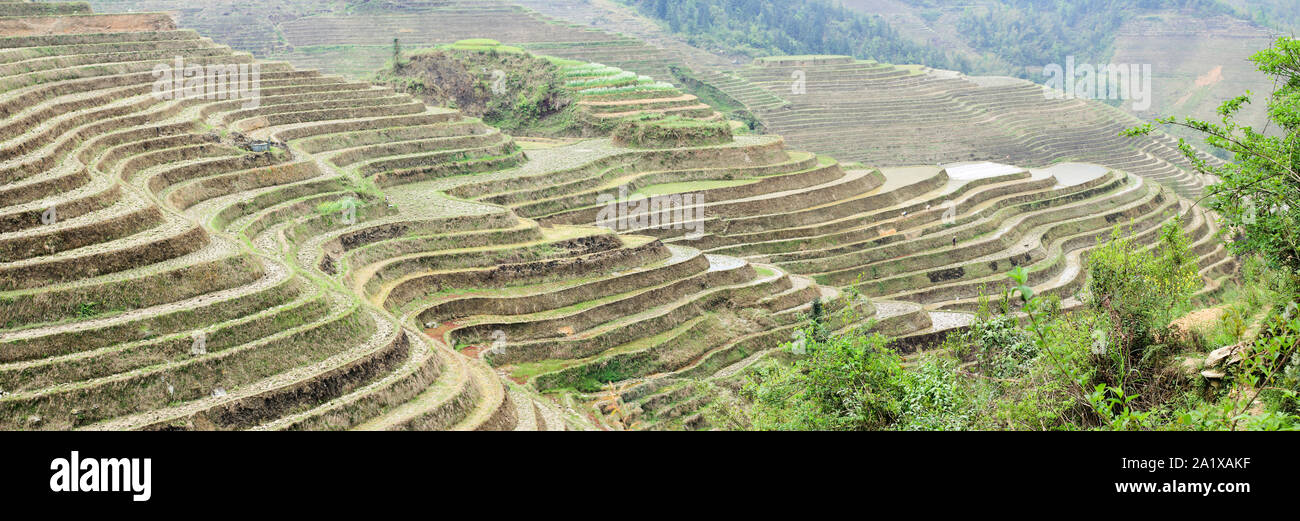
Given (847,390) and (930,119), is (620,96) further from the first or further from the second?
(847,390)

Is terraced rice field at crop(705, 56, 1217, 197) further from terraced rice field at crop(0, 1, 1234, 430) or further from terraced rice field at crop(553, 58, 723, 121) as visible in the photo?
terraced rice field at crop(553, 58, 723, 121)

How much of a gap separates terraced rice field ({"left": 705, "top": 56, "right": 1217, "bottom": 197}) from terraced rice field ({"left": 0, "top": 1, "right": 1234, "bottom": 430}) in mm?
8893

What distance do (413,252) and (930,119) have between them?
37.2 meters

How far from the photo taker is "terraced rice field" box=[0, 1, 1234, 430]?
13.6 m

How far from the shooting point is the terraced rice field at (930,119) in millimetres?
50125

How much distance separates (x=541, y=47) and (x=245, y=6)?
18414 millimetres

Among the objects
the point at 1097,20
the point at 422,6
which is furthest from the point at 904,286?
the point at 1097,20

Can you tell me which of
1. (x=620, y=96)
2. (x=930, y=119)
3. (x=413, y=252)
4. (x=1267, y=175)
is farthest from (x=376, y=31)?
(x=1267, y=175)

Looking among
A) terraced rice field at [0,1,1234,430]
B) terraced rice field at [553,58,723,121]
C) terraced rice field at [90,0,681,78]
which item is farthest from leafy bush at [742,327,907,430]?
terraced rice field at [90,0,681,78]

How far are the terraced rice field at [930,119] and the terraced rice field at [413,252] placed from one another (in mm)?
8893

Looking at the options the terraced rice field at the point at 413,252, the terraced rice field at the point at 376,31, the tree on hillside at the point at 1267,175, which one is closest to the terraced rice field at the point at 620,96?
the terraced rice field at the point at 413,252

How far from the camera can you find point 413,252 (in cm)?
2203

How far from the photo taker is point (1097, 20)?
94.6 m

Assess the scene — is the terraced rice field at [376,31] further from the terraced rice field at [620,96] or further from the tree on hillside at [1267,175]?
the tree on hillside at [1267,175]
